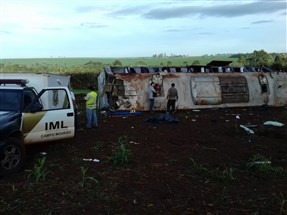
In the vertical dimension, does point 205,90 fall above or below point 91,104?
below

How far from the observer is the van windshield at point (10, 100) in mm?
9416

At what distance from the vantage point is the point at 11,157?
8617 mm

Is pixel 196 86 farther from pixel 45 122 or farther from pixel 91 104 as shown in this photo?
pixel 45 122

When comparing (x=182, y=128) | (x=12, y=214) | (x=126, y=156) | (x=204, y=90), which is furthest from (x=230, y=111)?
(x=12, y=214)

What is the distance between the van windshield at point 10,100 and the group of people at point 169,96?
1206cm

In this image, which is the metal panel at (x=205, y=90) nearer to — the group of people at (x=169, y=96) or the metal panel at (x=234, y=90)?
the metal panel at (x=234, y=90)

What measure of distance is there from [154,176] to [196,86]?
15.9 meters

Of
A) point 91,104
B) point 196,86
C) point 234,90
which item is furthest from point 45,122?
point 234,90

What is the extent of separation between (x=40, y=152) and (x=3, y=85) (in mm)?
1980

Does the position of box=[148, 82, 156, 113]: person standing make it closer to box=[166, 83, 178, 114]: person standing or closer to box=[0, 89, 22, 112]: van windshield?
box=[166, 83, 178, 114]: person standing

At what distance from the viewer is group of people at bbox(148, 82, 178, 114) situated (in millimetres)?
21062

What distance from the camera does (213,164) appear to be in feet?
32.0

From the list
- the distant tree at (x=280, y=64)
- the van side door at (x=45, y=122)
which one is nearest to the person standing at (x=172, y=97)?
the van side door at (x=45, y=122)

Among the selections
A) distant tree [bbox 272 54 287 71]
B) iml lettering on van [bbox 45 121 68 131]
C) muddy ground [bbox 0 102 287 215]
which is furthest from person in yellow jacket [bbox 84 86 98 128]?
distant tree [bbox 272 54 287 71]
